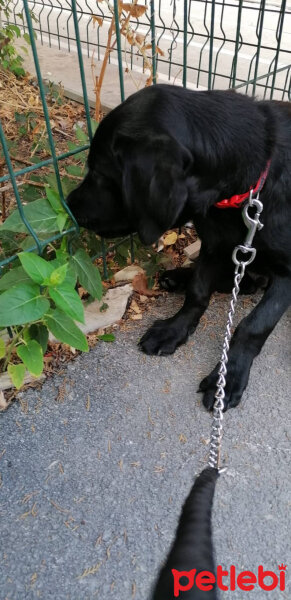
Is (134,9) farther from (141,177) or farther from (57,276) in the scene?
(57,276)

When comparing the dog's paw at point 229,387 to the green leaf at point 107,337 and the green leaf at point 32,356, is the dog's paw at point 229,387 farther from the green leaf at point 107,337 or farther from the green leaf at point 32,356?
the green leaf at point 32,356

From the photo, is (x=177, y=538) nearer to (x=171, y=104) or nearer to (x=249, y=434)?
(x=249, y=434)

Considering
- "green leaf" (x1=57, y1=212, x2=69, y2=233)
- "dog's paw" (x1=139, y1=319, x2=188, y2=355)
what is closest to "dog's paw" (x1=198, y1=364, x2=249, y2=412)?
"dog's paw" (x1=139, y1=319, x2=188, y2=355)

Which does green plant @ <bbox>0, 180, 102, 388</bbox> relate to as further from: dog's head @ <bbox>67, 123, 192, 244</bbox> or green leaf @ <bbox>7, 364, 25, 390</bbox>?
dog's head @ <bbox>67, 123, 192, 244</bbox>

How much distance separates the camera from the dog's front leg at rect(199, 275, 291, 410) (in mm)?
2174

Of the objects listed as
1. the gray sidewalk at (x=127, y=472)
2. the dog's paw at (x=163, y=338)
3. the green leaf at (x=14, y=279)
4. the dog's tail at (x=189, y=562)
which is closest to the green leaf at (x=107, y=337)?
the gray sidewalk at (x=127, y=472)

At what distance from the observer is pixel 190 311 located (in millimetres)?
2502

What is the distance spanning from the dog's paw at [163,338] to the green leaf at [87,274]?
1.36 feet

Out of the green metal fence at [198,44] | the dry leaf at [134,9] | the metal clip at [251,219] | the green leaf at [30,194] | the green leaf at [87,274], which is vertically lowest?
Result: the green metal fence at [198,44]

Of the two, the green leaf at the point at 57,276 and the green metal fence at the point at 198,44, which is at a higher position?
the green leaf at the point at 57,276

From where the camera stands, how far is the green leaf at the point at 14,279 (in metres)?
1.94

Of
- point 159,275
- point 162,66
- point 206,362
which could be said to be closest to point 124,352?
point 206,362

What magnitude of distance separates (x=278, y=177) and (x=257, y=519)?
129cm

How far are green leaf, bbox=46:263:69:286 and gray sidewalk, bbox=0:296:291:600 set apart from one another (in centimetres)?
61
